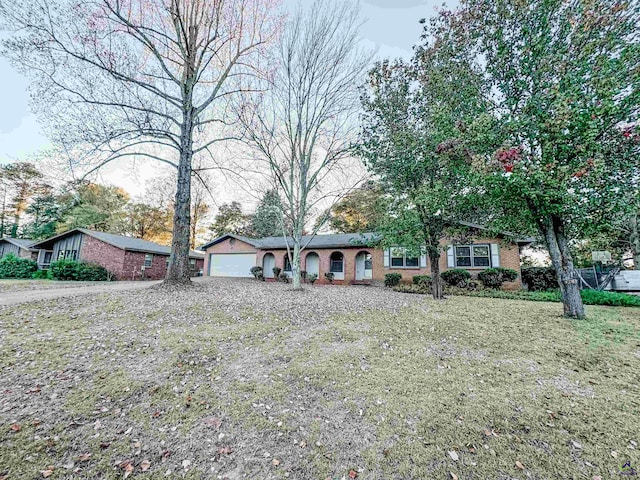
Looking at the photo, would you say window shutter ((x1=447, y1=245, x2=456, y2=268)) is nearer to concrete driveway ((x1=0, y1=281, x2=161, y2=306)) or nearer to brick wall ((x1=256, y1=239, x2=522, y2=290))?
brick wall ((x1=256, y1=239, x2=522, y2=290))

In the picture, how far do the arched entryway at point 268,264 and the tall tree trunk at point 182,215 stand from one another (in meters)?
11.6

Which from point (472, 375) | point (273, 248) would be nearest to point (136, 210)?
point (273, 248)

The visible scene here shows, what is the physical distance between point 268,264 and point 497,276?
53.6 ft

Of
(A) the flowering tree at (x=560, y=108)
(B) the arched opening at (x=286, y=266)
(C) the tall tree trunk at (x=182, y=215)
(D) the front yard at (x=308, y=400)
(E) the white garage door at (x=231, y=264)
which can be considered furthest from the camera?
(E) the white garage door at (x=231, y=264)

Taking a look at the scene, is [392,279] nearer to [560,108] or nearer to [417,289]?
[417,289]

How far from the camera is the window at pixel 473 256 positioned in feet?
51.6

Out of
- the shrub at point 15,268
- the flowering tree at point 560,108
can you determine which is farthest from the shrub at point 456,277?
the shrub at point 15,268

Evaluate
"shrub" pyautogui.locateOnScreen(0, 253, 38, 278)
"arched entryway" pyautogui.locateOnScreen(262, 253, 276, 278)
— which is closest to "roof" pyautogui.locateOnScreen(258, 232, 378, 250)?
"arched entryway" pyautogui.locateOnScreen(262, 253, 276, 278)

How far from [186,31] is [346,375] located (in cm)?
1354

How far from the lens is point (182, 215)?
10945 millimetres

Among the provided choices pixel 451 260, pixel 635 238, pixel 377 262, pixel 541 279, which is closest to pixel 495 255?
pixel 451 260

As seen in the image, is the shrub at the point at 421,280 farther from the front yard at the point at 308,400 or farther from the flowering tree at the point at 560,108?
the front yard at the point at 308,400

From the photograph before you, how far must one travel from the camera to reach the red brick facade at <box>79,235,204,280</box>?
18.5 m

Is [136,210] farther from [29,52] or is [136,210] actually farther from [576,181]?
[576,181]
